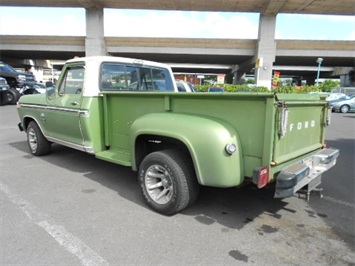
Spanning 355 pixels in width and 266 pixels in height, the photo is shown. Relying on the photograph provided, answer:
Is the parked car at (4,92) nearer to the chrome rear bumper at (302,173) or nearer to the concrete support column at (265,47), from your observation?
the chrome rear bumper at (302,173)

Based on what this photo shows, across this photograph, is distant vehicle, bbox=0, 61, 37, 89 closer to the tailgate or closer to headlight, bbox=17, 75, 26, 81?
headlight, bbox=17, 75, 26, 81

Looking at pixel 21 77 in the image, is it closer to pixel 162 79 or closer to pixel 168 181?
pixel 162 79

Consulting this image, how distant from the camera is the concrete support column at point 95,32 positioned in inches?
1193

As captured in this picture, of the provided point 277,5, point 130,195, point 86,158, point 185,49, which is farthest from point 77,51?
point 130,195

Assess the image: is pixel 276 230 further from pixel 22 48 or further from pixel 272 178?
pixel 22 48

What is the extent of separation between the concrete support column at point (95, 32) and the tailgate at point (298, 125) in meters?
30.2

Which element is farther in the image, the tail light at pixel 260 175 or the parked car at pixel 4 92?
the parked car at pixel 4 92

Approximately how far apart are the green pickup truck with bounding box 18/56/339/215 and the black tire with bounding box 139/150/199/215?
0.5 inches

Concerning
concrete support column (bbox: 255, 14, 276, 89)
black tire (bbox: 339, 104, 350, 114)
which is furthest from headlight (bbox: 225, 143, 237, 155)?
concrete support column (bbox: 255, 14, 276, 89)

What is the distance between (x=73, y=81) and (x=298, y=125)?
3650 mm

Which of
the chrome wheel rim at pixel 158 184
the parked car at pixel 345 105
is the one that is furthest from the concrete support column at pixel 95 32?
the chrome wheel rim at pixel 158 184

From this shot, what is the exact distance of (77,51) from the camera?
3341 centimetres

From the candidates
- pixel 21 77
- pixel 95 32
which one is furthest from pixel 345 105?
pixel 95 32

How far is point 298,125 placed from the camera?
3402mm
